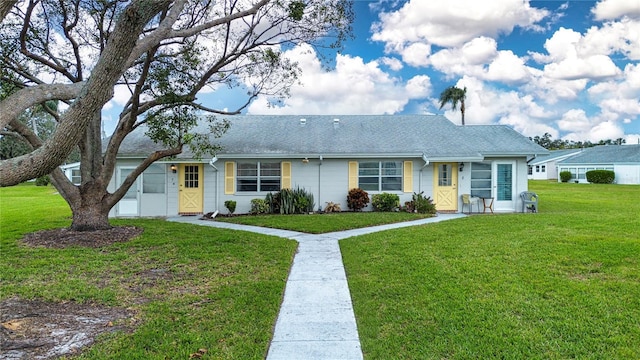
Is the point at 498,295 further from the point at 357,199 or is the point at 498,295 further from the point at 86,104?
the point at 357,199

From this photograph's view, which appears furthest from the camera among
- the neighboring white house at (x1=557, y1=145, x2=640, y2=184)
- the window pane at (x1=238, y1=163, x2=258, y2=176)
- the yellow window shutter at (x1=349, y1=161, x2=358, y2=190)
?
the neighboring white house at (x1=557, y1=145, x2=640, y2=184)

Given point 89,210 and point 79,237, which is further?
point 89,210

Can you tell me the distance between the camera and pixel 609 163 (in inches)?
1444

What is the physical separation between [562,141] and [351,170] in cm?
8300

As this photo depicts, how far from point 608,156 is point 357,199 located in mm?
37770

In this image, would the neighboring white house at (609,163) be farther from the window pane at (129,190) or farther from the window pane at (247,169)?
the window pane at (129,190)

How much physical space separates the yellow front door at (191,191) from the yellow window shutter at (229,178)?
0.96 meters

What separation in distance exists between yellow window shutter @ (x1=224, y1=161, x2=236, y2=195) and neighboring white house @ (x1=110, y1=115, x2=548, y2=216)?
0.12 feet

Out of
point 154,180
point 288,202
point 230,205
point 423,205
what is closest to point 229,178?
point 230,205

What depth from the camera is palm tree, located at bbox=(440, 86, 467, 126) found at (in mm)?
31047

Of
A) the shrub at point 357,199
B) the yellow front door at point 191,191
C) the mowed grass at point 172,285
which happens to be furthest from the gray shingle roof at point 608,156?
the mowed grass at point 172,285

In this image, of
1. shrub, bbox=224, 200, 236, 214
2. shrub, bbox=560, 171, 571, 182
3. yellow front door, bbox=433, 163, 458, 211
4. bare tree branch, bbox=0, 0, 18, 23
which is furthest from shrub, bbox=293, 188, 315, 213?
shrub, bbox=560, 171, 571, 182

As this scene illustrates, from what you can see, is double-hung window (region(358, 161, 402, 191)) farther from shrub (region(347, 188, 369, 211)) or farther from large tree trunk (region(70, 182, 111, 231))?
large tree trunk (region(70, 182, 111, 231))

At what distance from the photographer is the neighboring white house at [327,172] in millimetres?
14078
